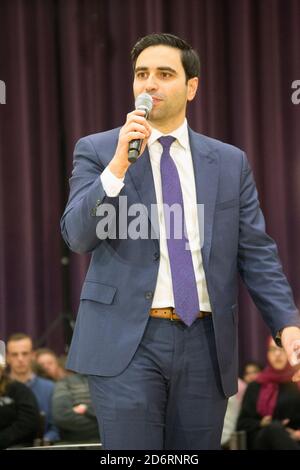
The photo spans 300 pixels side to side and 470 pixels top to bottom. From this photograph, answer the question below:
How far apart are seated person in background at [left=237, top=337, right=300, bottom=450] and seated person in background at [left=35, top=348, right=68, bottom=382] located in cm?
153

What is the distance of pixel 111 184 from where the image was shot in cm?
256

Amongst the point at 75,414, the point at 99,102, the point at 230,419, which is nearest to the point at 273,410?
the point at 230,419

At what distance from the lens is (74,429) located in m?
5.76

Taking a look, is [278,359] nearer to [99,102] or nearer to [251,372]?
[251,372]

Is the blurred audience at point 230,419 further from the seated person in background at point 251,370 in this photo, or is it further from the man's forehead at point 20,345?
the man's forehead at point 20,345

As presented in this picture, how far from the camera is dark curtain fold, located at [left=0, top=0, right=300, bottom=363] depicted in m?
7.13

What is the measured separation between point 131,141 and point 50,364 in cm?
457

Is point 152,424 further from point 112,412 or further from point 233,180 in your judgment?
point 233,180

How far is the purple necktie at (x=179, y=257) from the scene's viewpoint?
105 inches

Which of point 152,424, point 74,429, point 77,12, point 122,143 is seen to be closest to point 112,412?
point 152,424

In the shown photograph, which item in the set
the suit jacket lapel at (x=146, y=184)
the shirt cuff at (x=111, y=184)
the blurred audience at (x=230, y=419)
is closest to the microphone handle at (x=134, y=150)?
the shirt cuff at (x=111, y=184)

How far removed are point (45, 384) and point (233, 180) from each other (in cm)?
370

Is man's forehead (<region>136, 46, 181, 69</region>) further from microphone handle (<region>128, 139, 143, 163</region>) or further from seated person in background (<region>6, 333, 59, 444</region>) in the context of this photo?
seated person in background (<region>6, 333, 59, 444</region>)

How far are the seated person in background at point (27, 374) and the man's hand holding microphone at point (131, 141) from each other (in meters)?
3.88
